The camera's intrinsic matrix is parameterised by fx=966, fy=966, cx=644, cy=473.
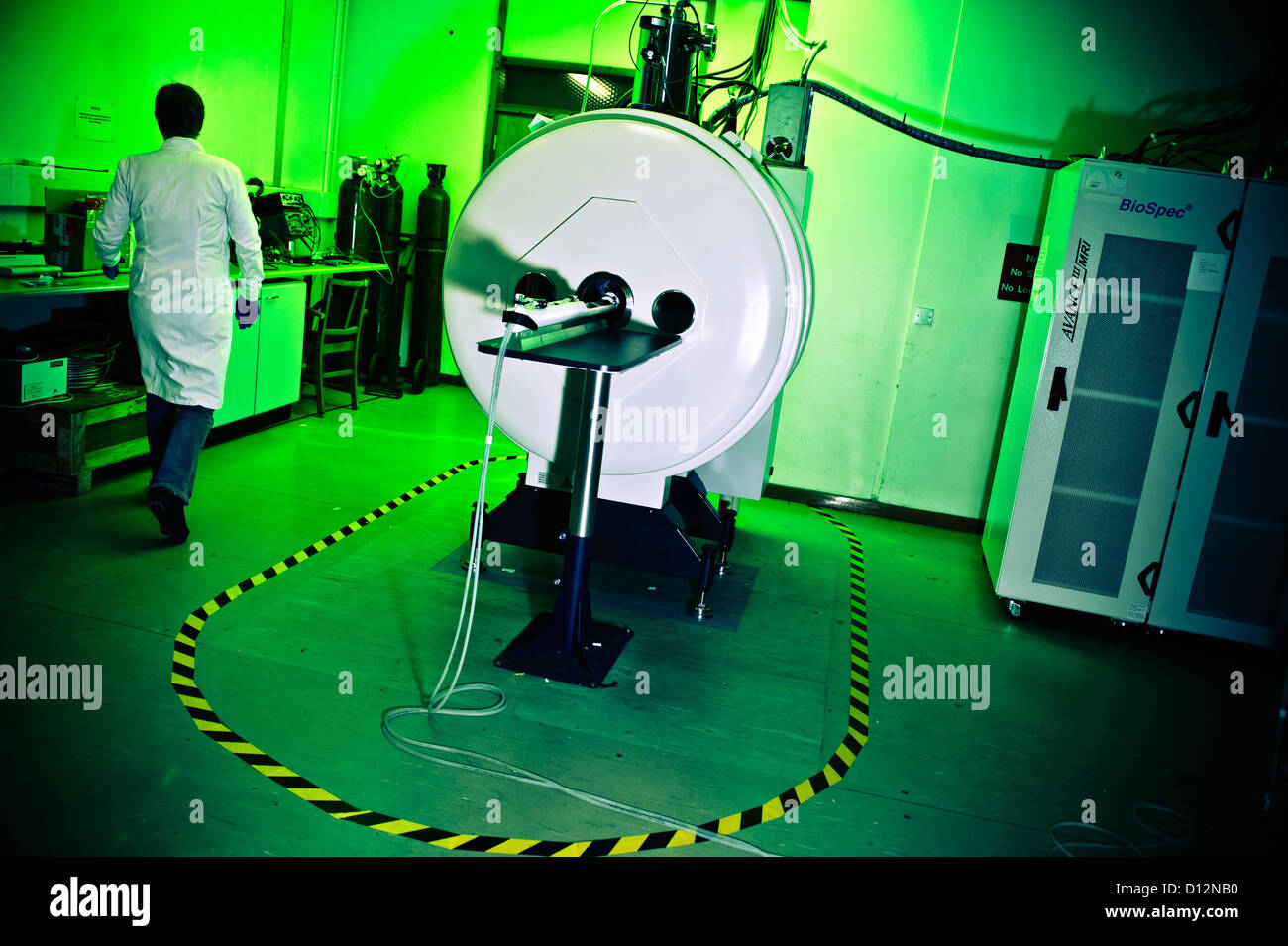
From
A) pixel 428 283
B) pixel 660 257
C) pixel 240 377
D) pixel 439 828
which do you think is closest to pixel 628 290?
pixel 660 257

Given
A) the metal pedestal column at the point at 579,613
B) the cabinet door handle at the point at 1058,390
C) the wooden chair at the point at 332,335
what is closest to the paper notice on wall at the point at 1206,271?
the cabinet door handle at the point at 1058,390

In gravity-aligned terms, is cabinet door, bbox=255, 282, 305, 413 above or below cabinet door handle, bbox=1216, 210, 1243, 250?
below

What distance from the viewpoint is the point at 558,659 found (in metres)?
3.33

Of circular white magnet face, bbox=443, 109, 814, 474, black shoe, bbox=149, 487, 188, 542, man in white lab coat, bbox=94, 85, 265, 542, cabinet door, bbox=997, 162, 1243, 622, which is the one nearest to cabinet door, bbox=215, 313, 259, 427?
man in white lab coat, bbox=94, 85, 265, 542

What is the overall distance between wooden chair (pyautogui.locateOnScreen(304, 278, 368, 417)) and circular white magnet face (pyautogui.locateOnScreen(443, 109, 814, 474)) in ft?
12.1

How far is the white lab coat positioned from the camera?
13.2 ft

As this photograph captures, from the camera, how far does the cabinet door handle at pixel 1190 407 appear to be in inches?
164

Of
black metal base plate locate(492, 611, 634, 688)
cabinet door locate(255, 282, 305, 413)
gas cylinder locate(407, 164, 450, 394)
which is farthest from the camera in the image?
gas cylinder locate(407, 164, 450, 394)

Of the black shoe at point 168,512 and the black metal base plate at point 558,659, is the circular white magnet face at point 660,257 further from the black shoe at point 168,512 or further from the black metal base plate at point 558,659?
the black shoe at point 168,512

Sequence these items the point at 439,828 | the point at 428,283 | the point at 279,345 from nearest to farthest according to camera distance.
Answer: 1. the point at 439,828
2. the point at 279,345
3. the point at 428,283

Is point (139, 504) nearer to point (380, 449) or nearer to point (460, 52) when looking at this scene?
point (380, 449)

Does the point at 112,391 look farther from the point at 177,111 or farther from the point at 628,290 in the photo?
the point at 628,290

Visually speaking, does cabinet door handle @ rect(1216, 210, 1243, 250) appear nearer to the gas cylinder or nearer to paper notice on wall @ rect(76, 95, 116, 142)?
the gas cylinder

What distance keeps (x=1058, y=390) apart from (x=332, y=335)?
198 inches
